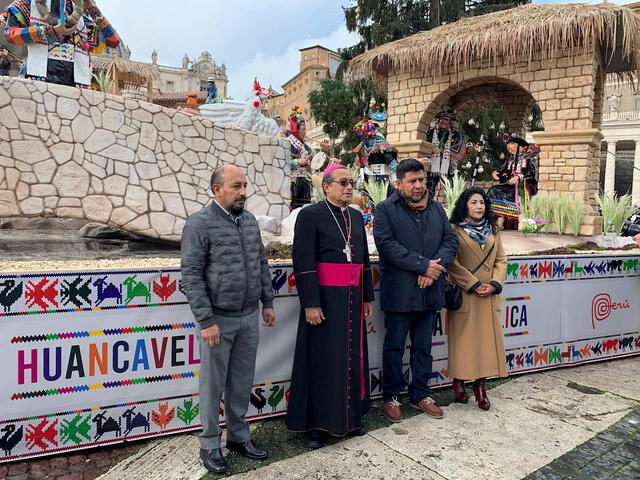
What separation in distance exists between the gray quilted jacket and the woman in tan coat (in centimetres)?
162

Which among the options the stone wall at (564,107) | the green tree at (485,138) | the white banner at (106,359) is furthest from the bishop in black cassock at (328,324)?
the green tree at (485,138)

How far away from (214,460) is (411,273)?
1.64 m

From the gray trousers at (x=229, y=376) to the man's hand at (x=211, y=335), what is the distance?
0.10 meters

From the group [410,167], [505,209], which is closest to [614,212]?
[505,209]

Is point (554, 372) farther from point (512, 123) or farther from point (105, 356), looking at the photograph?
point (512, 123)

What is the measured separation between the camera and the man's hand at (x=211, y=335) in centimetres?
238

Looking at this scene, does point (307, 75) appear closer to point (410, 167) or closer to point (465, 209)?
point (465, 209)

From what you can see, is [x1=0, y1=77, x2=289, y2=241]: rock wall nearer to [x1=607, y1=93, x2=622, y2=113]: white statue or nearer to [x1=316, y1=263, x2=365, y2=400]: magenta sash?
[x1=316, y1=263, x2=365, y2=400]: magenta sash

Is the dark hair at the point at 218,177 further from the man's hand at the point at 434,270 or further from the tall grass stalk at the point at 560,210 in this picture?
the tall grass stalk at the point at 560,210

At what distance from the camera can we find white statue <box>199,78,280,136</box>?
12.7 metres

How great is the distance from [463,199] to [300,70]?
183 ft

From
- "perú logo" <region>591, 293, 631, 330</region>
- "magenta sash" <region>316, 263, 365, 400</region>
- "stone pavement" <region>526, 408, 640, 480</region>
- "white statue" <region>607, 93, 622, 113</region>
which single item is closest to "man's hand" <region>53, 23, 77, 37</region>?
"magenta sash" <region>316, 263, 365, 400</region>

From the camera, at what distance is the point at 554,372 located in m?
4.30

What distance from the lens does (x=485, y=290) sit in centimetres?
335
